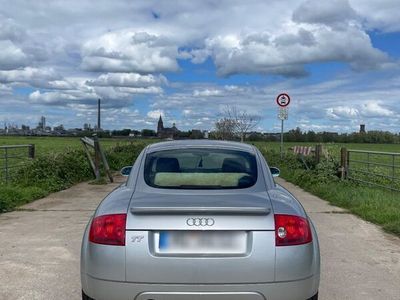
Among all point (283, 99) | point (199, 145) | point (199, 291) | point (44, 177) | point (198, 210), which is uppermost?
point (283, 99)

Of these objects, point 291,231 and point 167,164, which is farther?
point 167,164

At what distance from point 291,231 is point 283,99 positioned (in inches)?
692

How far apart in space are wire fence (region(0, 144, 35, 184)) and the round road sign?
997cm

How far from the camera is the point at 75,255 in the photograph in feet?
21.4

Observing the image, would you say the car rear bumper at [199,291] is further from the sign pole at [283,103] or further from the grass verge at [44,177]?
the sign pole at [283,103]

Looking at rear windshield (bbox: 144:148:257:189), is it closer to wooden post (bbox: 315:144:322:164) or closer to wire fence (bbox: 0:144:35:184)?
wire fence (bbox: 0:144:35:184)

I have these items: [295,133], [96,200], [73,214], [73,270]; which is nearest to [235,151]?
[73,270]

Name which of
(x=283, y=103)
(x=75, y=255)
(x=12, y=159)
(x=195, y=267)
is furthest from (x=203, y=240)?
(x=283, y=103)

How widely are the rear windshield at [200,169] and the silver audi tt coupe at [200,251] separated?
0.50m

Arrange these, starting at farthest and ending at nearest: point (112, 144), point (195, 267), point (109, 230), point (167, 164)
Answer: point (112, 144)
point (167, 164)
point (109, 230)
point (195, 267)

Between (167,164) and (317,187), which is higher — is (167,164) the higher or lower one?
the higher one

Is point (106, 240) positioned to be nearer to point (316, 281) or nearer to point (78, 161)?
point (316, 281)

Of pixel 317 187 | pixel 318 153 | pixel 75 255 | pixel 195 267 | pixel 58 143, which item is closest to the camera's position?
pixel 195 267

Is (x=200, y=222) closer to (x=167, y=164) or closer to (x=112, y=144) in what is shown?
(x=167, y=164)
